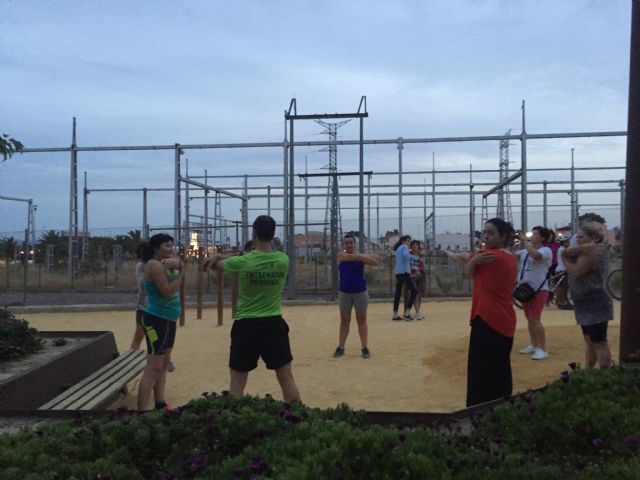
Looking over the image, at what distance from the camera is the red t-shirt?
15.0 feet

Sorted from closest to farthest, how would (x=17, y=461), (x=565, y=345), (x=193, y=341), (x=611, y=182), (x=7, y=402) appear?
(x=17, y=461), (x=7, y=402), (x=565, y=345), (x=193, y=341), (x=611, y=182)

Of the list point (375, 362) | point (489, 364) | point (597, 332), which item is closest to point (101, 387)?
point (489, 364)

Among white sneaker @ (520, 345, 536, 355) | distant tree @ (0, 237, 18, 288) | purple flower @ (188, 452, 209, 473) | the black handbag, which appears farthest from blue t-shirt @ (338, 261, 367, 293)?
distant tree @ (0, 237, 18, 288)

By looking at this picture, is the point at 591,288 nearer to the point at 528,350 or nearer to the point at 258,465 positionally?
the point at 528,350

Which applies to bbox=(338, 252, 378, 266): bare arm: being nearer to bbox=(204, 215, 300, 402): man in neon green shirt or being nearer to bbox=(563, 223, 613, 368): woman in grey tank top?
bbox=(563, 223, 613, 368): woman in grey tank top

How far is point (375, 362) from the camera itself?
8.25 meters

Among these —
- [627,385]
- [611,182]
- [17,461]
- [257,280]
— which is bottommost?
[17,461]

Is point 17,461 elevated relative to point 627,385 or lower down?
lower down

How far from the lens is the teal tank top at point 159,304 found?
16.8 ft

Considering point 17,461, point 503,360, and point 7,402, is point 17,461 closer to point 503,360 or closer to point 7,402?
point 7,402

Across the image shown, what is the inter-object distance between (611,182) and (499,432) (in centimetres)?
2212

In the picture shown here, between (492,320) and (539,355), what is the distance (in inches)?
152

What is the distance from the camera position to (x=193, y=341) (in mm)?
10461

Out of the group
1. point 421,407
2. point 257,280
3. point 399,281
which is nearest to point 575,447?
point 257,280
